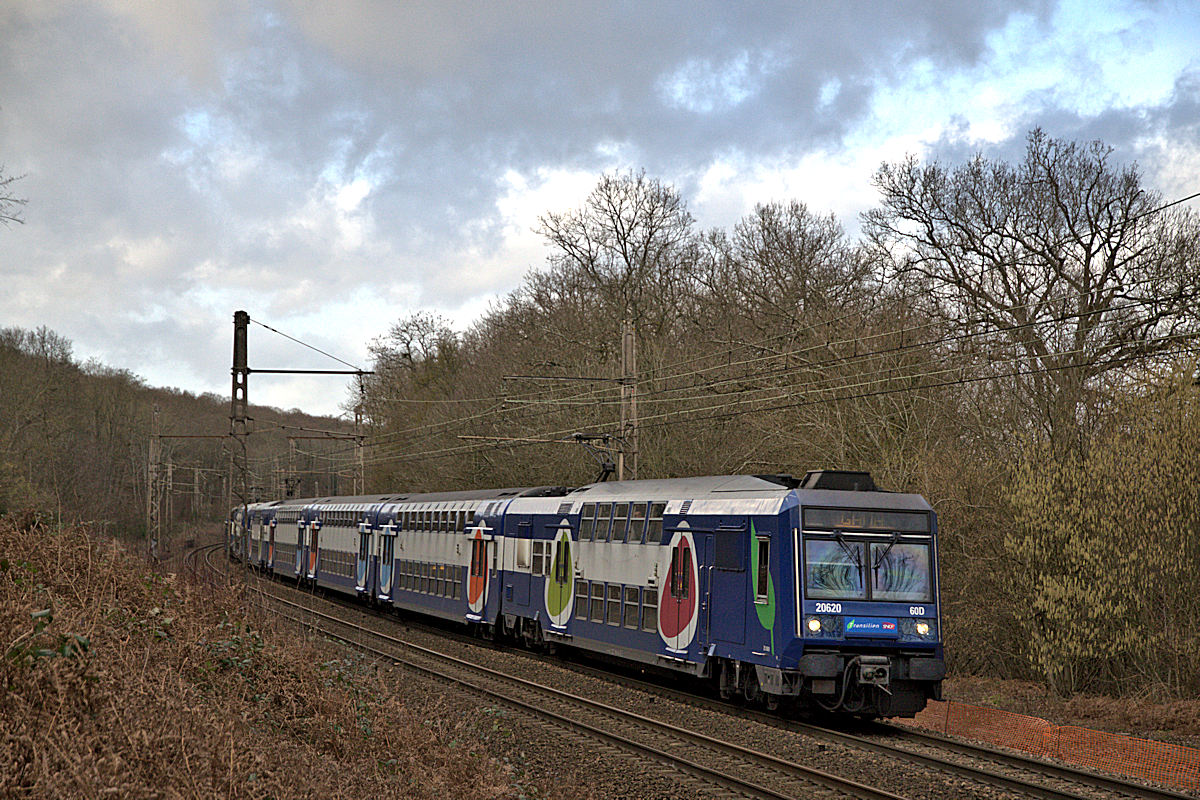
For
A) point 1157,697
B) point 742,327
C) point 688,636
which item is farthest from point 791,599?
point 742,327

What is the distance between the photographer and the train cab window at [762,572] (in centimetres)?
1402

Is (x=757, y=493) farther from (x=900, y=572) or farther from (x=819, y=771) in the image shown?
(x=819, y=771)

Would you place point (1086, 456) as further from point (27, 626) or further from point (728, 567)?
point (27, 626)

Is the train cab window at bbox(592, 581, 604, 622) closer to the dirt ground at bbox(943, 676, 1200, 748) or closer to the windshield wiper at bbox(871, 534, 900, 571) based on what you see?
the dirt ground at bbox(943, 676, 1200, 748)

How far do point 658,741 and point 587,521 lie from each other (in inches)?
274

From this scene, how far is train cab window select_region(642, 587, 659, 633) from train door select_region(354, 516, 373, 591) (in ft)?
56.4

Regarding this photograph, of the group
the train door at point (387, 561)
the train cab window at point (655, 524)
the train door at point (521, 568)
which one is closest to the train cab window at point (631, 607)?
the train cab window at point (655, 524)

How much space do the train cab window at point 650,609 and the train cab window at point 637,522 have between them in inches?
32.7

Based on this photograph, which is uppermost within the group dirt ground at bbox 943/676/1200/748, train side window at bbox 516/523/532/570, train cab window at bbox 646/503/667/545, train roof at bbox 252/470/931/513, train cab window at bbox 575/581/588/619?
train roof at bbox 252/470/931/513

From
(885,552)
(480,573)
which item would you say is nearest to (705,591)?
(885,552)

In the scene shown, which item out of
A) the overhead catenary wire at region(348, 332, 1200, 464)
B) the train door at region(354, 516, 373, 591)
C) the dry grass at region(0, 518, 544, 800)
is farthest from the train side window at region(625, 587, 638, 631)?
the train door at region(354, 516, 373, 591)

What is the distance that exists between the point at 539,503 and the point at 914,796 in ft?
41.0

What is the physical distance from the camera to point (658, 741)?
42.0 ft

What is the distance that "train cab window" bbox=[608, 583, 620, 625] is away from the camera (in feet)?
59.5
